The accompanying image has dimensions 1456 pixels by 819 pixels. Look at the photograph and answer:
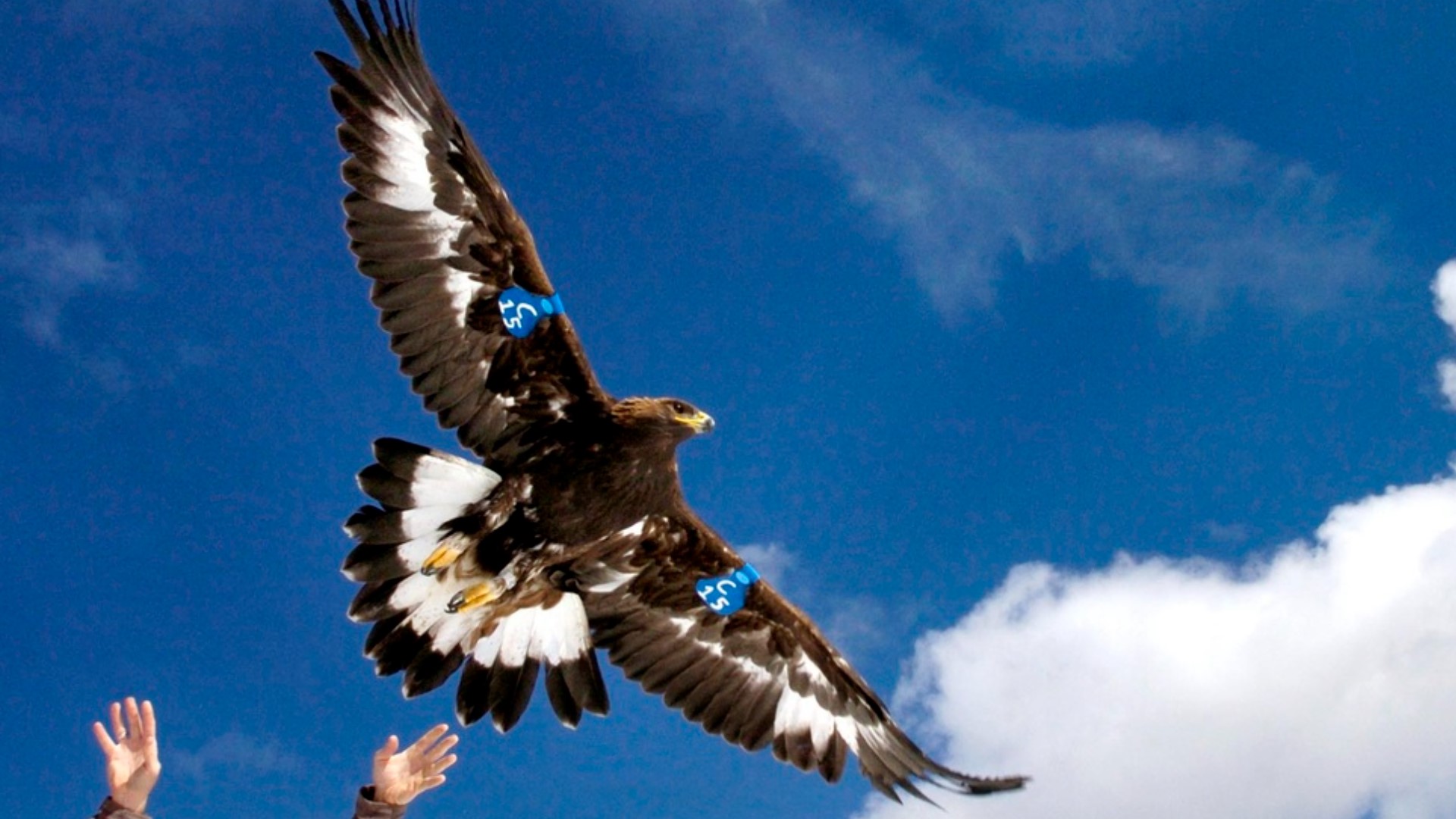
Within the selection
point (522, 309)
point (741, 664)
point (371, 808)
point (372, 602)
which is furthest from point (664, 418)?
point (371, 808)

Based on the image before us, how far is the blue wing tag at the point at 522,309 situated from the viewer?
757cm

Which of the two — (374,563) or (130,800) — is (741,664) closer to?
(374,563)

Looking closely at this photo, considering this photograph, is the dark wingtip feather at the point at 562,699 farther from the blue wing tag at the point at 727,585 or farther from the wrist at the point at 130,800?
the wrist at the point at 130,800

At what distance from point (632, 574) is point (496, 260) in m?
2.54

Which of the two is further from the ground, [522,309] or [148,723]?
[522,309]

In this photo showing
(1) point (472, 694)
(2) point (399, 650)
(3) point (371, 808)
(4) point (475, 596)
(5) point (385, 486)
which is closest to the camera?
(3) point (371, 808)

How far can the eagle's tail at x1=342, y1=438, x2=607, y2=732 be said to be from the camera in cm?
746

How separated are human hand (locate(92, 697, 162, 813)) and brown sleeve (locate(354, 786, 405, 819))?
777mm

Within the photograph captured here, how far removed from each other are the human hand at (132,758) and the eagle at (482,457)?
2739 mm

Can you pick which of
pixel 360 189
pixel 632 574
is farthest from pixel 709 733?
pixel 360 189

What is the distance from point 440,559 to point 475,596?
0.45 metres

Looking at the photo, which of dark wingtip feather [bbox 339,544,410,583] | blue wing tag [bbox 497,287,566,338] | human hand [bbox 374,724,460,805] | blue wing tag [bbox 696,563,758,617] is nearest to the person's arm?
human hand [bbox 374,724,460,805]

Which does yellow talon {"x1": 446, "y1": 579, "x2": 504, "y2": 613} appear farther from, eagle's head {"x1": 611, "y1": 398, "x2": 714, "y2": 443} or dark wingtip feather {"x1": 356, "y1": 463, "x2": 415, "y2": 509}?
eagle's head {"x1": 611, "y1": 398, "x2": 714, "y2": 443}

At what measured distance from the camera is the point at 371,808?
491 centimetres
